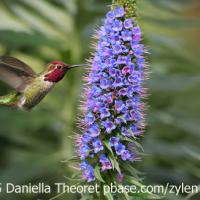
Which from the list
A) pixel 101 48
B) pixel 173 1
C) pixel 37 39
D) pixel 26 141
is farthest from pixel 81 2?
pixel 101 48

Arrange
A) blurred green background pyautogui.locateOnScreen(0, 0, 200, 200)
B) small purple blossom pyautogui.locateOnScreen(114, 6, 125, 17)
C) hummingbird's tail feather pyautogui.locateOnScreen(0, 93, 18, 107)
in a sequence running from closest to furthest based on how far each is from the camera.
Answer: small purple blossom pyautogui.locateOnScreen(114, 6, 125, 17), hummingbird's tail feather pyautogui.locateOnScreen(0, 93, 18, 107), blurred green background pyautogui.locateOnScreen(0, 0, 200, 200)

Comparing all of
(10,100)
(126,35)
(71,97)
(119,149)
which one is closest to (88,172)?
(119,149)

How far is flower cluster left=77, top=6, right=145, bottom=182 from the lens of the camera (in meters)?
3.96

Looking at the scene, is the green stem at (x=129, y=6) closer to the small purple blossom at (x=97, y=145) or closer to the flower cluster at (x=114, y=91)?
the flower cluster at (x=114, y=91)

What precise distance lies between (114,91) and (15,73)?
94 cm

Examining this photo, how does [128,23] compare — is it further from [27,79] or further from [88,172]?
[27,79]

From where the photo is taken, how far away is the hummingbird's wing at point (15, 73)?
4555 millimetres

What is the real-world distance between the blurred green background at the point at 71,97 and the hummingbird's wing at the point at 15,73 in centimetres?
167

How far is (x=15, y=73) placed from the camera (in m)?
4.64

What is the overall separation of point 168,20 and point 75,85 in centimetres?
116

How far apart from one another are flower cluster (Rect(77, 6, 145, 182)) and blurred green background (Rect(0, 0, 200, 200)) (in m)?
2.32

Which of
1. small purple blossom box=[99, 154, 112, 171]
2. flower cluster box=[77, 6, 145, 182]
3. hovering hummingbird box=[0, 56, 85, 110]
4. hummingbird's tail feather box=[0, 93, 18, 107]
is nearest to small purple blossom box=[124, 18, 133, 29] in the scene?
flower cluster box=[77, 6, 145, 182]

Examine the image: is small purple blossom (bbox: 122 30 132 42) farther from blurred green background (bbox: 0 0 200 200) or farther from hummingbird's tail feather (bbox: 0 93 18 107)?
blurred green background (bbox: 0 0 200 200)

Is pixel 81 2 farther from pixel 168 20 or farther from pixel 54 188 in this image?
pixel 54 188
